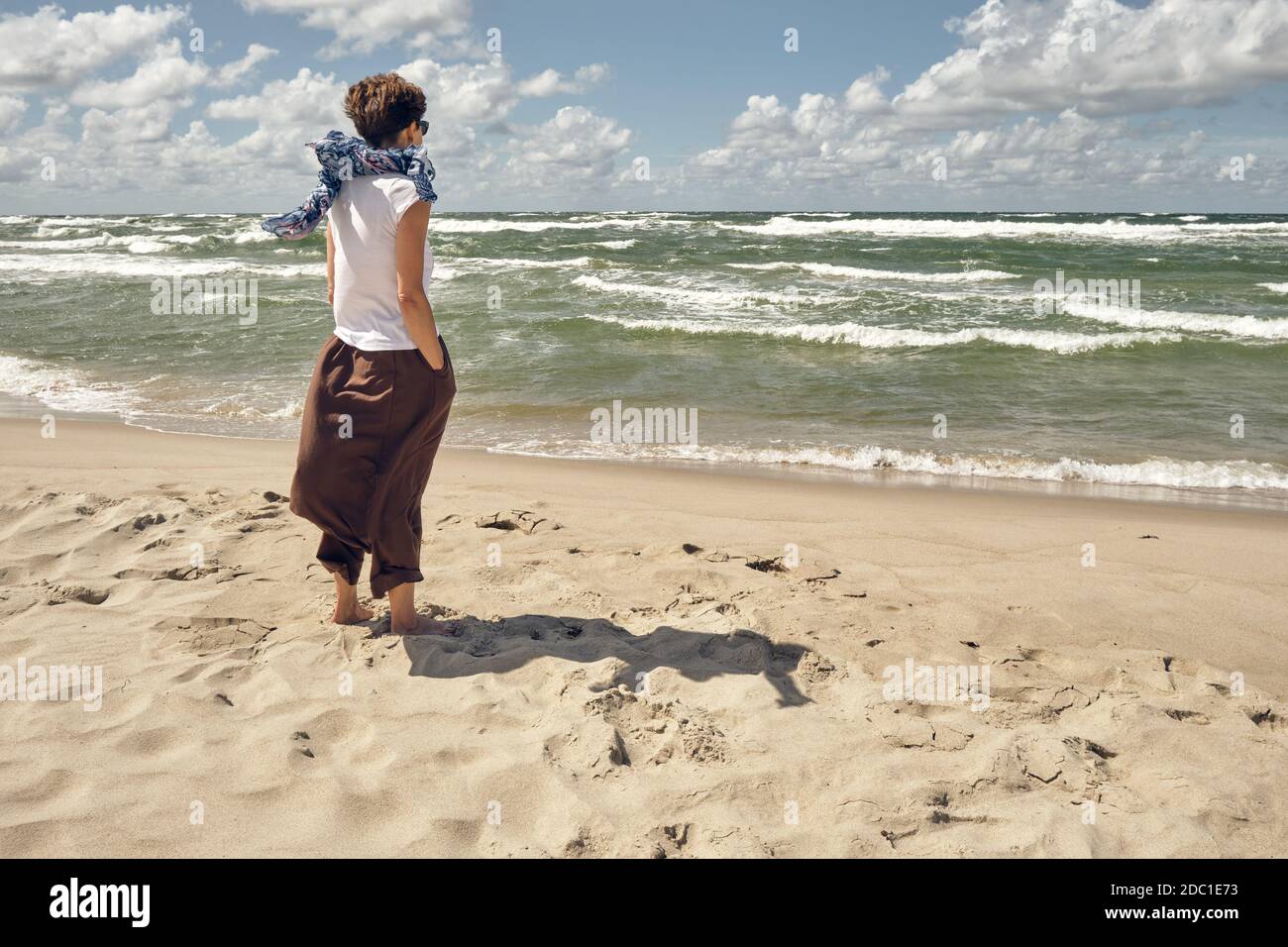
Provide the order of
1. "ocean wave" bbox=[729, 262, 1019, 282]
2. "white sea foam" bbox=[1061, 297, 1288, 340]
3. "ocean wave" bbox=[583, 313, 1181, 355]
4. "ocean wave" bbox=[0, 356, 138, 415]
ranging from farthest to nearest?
"ocean wave" bbox=[729, 262, 1019, 282] < "white sea foam" bbox=[1061, 297, 1288, 340] < "ocean wave" bbox=[583, 313, 1181, 355] < "ocean wave" bbox=[0, 356, 138, 415]

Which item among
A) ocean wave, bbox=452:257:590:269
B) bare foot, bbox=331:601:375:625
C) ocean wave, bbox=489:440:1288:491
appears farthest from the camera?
ocean wave, bbox=452:257:590:269

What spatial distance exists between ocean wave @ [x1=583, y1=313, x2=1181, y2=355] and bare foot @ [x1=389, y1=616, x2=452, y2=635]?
33.2ft

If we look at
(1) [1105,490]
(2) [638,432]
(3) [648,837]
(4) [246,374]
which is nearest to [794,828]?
(3) [648,837]

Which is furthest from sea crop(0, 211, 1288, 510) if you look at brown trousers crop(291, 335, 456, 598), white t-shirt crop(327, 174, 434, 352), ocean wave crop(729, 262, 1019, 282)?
white t-shirt crop(327, 174, 434, 352)

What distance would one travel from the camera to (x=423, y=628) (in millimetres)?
3590

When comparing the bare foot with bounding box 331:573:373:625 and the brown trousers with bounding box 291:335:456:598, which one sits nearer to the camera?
the brown trousers with bounding box 291:335:456:598

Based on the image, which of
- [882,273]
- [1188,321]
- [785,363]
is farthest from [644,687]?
[882,273]

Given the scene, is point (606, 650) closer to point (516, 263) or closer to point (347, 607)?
point (347, 607)

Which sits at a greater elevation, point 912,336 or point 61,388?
point 912,336

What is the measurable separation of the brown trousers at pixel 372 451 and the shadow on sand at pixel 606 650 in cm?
34

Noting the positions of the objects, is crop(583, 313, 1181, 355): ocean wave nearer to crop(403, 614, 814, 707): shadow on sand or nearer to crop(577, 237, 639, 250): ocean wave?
crop(403, 614, 814, 707): shadow on sand

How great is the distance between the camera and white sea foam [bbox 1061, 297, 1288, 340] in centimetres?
1356

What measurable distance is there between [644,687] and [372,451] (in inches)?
53.4
